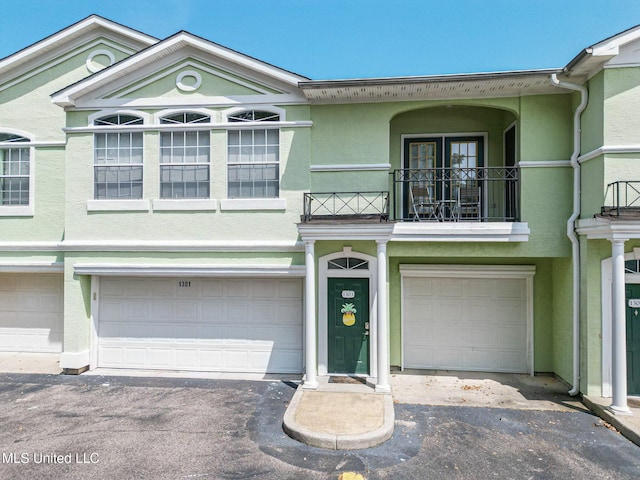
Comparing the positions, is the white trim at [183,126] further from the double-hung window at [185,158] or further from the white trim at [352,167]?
the white trim at [352,167]

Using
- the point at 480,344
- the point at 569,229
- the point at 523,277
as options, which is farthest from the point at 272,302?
the point at 569,229

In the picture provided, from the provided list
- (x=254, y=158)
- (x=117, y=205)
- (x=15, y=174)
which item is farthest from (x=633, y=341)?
(x=15, y=174)

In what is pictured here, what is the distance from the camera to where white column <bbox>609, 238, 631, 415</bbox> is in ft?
20.2

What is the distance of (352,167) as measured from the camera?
26.0 ft

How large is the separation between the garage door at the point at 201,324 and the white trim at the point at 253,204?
5.63 feet

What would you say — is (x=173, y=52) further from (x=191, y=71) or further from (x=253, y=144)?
(x=253, y=144)

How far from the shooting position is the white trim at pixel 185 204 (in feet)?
26.8

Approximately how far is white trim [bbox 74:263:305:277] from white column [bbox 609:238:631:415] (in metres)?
5.74

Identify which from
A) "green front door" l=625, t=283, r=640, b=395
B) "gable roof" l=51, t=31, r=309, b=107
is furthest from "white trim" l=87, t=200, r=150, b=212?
"green front door" l=625, t=283, r=640, b=395

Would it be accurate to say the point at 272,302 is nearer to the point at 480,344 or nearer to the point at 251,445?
the point at 251,445

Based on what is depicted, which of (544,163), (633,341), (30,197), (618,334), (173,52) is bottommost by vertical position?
(633,341)

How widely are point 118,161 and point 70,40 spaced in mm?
4124

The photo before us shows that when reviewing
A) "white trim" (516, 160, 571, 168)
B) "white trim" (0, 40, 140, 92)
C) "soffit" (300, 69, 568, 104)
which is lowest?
"white trim" (516, 160, 571, 168)

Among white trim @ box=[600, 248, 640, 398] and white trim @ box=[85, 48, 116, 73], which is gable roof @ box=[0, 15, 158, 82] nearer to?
white trim @ box=[85, 48, 116, 73]
